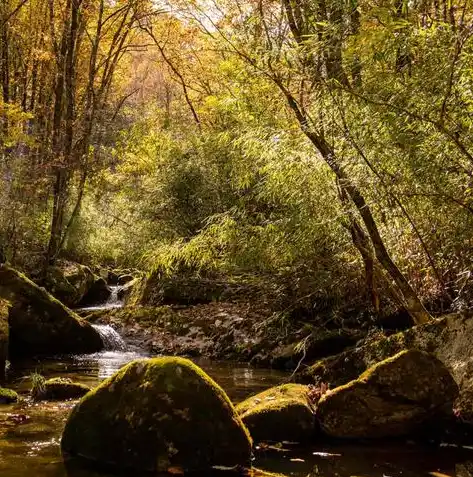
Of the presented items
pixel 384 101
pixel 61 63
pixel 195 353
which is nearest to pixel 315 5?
pixel 384 101

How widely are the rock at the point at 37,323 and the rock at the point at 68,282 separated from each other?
4.56m

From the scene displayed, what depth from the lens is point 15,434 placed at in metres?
5.02

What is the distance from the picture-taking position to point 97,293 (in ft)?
56.7

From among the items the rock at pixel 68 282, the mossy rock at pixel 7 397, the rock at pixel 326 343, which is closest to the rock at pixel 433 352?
the rock at pixel 326 343

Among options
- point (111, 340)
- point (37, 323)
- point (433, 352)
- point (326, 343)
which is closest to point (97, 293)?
point (111, 340)

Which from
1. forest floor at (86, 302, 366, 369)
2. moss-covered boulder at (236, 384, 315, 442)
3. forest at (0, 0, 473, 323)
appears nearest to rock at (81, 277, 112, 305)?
forest at (0, 0, 473, 323)

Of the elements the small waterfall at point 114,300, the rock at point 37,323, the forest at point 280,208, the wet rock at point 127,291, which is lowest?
the small waterfall at point 114,300

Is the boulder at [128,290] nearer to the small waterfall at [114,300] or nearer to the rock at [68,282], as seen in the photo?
the small waterfall at [114,300]

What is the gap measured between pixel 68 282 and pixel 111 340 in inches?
192

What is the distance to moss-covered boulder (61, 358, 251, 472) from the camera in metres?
4.34

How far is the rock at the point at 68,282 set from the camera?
48.8 ft

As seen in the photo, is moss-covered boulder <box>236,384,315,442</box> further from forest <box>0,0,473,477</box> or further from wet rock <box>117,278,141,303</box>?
wet rock <box>117,278,141,303</box>

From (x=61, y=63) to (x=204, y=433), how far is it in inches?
526

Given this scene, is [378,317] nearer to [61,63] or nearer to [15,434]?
[15,434]
